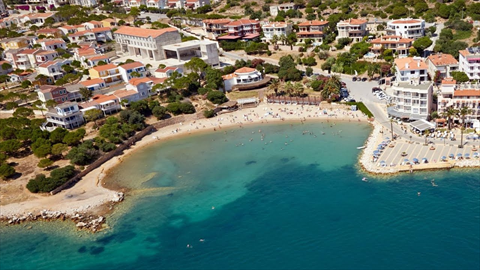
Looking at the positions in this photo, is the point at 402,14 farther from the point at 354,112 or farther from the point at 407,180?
the point at 407,180

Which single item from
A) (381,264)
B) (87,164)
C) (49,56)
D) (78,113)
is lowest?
(381,264)

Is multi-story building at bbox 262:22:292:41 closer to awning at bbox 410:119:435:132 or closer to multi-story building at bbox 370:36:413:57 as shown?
multi-story building at bbox 370:36:413:57

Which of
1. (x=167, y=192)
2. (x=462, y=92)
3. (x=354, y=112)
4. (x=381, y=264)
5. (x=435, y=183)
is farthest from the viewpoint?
(x=354, y=112)

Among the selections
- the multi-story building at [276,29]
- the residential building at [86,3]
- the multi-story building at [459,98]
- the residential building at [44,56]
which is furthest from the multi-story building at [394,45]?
the residential building at [86,3]

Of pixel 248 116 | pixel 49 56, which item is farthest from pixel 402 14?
pixel 49 56

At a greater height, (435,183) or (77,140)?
(77,140)

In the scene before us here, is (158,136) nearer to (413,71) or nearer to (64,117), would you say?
(64,117)
